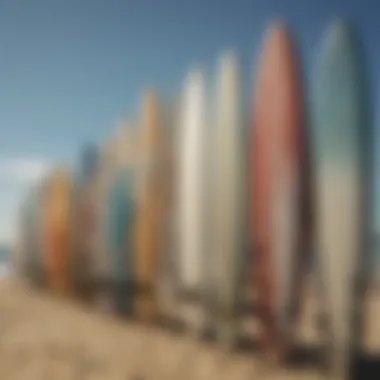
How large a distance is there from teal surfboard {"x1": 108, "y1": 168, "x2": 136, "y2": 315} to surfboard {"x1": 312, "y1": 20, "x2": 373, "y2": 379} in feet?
1.15

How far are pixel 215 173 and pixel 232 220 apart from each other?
0.10 meters

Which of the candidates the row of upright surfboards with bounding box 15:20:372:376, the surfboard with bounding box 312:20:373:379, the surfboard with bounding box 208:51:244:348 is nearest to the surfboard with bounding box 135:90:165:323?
the row of upright surfboards with bounding box 15:20:372:376

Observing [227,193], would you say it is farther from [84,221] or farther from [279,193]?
[84,221]

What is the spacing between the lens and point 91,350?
1376 mm

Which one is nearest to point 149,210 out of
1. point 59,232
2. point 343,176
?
point 59,232

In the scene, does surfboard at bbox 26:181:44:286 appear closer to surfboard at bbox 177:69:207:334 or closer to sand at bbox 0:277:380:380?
sand at bbox 0:277:380:380

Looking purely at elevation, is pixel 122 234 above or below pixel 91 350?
above

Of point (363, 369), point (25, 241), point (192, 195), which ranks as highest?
point (192, 195)

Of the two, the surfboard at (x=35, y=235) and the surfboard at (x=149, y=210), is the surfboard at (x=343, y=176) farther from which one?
the surfboard at (x=35, y=235)

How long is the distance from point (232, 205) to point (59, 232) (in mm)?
335

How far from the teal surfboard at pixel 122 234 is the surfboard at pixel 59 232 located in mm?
85

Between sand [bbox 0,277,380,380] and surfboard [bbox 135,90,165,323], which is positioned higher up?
surfboard [bbox 135,90,165,323]

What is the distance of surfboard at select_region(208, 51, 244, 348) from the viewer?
4.61ft

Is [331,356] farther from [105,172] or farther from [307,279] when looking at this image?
[105,172]
